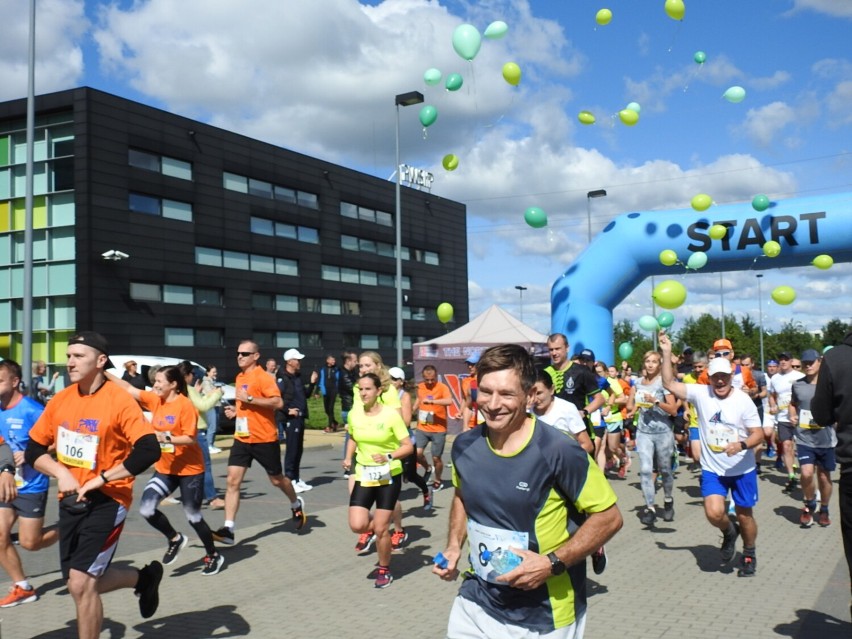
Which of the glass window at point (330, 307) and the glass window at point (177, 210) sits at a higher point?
the glass window at point (177, 210)

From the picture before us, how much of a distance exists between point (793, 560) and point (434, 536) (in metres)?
3.64

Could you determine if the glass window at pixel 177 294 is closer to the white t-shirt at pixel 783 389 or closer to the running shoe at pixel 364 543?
the white t-shirt at pixel 783 389

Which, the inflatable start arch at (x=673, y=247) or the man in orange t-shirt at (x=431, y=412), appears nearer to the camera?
the man in orange t-shirt at (x=431, y=412)

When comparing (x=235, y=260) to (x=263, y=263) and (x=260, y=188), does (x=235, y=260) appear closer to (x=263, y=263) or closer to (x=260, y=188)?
(x=263, y=263)

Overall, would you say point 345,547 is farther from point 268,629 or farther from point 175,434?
point 268,629

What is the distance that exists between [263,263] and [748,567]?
133 feet

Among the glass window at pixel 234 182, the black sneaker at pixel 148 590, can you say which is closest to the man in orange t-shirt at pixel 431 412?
the black sneaker at pixel 148 590

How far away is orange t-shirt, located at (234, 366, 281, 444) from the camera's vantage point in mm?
8789

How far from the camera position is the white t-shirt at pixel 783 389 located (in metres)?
12.2

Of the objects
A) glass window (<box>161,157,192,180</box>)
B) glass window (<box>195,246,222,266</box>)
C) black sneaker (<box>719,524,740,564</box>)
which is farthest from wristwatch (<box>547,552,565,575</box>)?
glass window (<box>195,246,222,266</box>)

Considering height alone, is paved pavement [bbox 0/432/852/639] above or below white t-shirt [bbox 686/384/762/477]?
below

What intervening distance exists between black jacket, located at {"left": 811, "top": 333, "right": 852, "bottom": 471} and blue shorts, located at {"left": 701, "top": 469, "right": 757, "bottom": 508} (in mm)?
2323

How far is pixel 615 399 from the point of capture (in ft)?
44.3

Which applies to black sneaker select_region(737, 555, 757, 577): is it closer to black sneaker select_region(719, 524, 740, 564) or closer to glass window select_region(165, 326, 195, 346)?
black sneaker select_region(719, 524, 740, 564)
